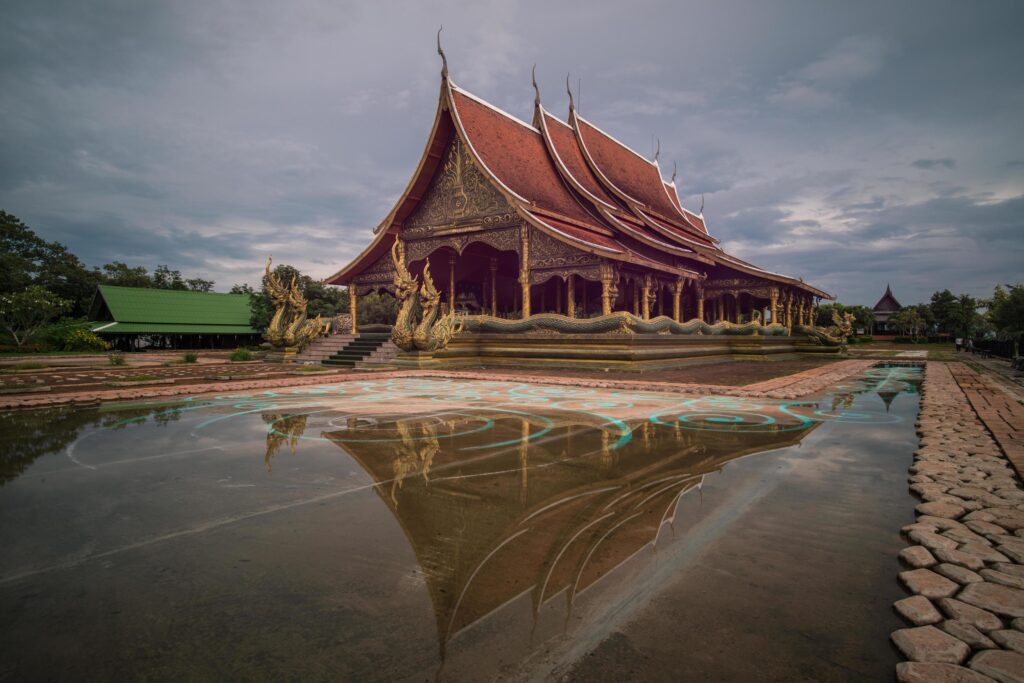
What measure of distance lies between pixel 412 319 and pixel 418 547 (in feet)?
39.5

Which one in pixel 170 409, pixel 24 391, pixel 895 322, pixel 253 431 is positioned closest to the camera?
pixel 253 431

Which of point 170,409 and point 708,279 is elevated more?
point 708,279

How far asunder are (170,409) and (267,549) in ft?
16.6

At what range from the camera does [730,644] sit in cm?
155

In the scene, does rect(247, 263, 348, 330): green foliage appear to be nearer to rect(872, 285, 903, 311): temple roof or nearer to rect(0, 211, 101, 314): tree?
rect(0, 211, 101, 314): tree

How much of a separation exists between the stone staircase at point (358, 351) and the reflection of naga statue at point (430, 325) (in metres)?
1.78

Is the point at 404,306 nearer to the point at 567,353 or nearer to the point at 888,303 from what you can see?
the point at 567,353

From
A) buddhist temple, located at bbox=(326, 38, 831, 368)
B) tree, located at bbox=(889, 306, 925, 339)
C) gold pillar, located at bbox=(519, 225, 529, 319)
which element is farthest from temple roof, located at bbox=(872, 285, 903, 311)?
gold pillar, located at bbox=(519, 225, 529, 319)

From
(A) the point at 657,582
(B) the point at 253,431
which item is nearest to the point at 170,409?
(B) the point at 253,431

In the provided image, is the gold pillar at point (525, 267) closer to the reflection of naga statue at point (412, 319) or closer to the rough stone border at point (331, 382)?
the reflection of naga statue at point (412, 319)

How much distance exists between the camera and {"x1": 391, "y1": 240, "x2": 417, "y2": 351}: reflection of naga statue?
13.6 meters

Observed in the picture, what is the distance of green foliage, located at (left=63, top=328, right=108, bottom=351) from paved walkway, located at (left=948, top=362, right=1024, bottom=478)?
2832 centimetres

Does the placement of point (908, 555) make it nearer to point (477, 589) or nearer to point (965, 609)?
point (965, 609)

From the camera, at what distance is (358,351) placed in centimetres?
1580
